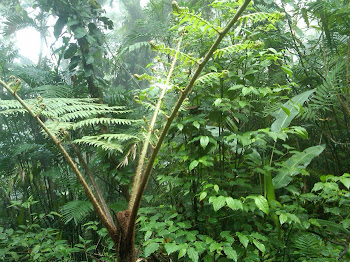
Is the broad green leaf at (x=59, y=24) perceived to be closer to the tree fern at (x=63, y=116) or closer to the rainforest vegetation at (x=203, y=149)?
the rainforest vegetation at (x=203, y=149)

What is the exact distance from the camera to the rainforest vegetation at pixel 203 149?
37.2 inches

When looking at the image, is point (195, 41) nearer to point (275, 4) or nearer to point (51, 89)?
point (51, 89)

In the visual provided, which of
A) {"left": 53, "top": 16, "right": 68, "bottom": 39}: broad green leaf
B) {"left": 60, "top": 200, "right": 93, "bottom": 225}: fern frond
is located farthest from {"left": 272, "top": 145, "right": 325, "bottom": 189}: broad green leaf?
{"left": 53, "top": 16, "right": 68, "bottom": 39}: broad green leaf

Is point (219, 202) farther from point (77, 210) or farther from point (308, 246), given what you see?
point (77, 210)

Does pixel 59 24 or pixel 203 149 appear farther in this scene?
pixel 59 24

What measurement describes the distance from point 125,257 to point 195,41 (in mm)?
1124

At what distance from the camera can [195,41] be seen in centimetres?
142

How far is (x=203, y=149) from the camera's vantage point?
3.94ft

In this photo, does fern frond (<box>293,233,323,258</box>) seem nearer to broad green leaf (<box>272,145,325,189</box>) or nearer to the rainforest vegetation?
the rainforest vegetation

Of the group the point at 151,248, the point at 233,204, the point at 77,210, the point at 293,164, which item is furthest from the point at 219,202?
the point at 77,210

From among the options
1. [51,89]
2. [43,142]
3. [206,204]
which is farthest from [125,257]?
[43,142]

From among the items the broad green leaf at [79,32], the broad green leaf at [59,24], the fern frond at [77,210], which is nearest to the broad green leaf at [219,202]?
the fern frond at [77,210]

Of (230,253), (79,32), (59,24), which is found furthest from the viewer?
(59,24)

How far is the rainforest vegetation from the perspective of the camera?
0.95 m
